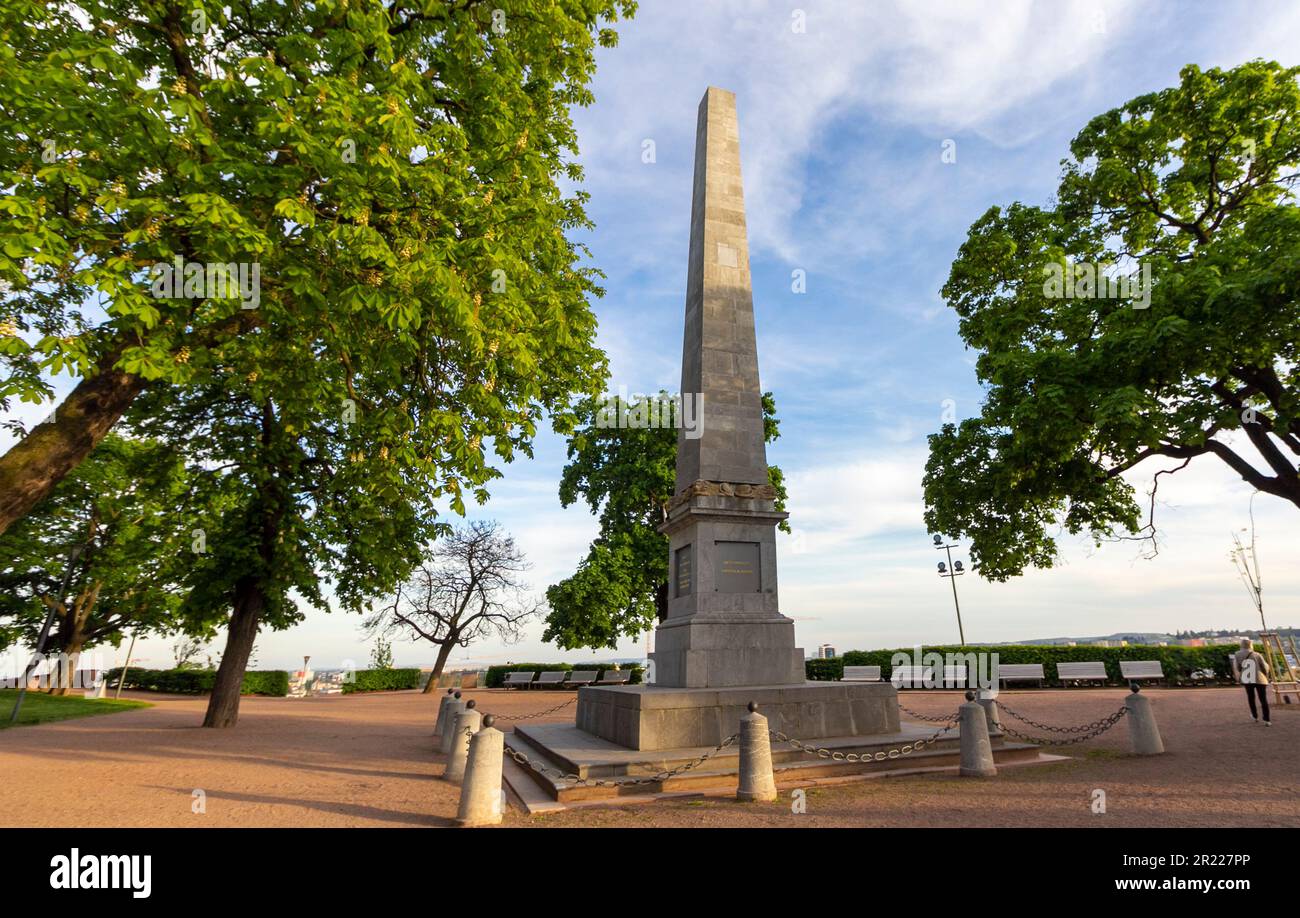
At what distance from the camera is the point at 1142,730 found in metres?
10.6

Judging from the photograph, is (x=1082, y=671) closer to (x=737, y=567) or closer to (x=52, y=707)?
(x=737, y=567)

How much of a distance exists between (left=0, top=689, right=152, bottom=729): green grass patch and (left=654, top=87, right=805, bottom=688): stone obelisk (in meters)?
20.2

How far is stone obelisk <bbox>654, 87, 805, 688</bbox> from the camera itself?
11.2 metres

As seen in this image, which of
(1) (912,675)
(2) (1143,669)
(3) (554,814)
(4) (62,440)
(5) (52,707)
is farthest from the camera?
(1) (912,675)

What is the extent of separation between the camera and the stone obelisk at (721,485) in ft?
36.9

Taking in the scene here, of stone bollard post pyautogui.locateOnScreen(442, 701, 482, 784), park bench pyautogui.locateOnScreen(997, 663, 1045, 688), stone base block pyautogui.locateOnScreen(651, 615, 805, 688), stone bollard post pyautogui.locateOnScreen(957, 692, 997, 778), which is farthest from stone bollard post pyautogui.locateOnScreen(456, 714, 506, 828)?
park bench pyautogui.locateOnScreen(997, 663, 1045, 688)

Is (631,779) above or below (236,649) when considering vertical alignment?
below

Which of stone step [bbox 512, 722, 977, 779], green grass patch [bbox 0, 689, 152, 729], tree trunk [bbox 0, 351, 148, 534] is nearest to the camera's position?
tree trunk [bbox 0, 351, 148, 534]

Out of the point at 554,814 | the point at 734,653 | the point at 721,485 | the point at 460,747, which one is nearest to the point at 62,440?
the point at 460,747

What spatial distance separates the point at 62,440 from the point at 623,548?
2057 centimetres

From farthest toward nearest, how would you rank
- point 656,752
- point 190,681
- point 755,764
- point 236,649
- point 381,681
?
point 381,681 → point 190,681 → point 236,649 → point 656,752 → point 755,764

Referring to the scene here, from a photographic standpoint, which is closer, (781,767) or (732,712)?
(781,767)

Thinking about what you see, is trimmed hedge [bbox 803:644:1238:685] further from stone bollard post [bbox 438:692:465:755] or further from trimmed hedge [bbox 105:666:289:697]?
trimmed hedge [bbox 105:666:289:697]

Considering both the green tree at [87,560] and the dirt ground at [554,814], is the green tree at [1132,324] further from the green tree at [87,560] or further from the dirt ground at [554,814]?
the green tree at [87,560]
